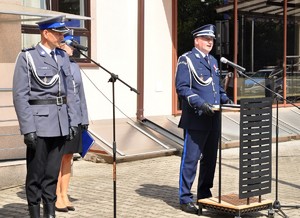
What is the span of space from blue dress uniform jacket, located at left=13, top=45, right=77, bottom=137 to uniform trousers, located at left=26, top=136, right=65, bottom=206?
14 centimetres

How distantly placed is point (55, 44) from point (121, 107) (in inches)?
250

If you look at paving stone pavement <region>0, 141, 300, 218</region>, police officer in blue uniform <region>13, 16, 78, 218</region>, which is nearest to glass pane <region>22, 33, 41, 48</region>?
paving stone pavement <region>0, 141, 300, 218</region>

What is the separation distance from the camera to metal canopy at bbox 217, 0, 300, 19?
1493 centimetres

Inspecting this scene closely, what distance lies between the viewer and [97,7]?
11.8 m

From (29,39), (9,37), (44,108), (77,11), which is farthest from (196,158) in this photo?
(77,11)

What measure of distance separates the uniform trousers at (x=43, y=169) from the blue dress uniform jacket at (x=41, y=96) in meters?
0.14

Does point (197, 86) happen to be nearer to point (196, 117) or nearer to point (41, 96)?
point (196, 117)

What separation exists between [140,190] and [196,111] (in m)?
1.88

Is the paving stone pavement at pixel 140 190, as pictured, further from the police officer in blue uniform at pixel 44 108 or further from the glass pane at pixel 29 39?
the glass pane at pixel 29 39

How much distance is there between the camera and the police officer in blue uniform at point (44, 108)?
568 centimetres

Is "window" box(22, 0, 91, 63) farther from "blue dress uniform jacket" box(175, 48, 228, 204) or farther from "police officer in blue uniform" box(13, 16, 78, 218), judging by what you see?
"police officer in blue uniform" box(13, 16, 78, 218)

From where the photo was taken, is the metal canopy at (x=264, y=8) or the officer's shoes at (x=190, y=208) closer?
the officer's shoes at (x=190, y=208)

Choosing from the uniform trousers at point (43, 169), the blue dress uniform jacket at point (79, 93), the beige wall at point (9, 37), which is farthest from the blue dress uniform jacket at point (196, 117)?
the beige wall at point (9, 37)

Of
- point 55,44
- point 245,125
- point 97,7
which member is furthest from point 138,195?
point 97,7
